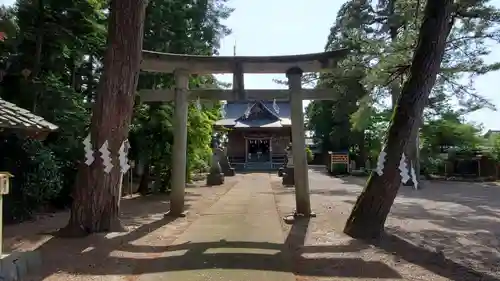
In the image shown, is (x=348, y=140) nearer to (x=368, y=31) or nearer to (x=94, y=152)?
(x=368, y=31)

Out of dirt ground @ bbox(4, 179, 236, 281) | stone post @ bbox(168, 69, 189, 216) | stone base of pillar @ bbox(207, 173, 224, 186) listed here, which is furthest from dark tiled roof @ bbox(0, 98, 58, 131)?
stone base of pillar @ bbox(207, 173, 224, 186)

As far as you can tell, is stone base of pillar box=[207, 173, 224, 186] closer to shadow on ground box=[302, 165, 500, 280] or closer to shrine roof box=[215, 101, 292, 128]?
shadow on ground box=[302, 165, 500, 280]

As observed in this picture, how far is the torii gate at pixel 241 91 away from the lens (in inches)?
391

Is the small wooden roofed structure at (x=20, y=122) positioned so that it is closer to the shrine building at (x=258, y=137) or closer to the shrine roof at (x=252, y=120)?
the shrine roof at (x=252, y=120)

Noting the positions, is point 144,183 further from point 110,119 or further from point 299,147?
point 110,119

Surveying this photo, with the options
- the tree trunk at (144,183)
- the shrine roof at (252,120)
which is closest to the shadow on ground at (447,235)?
the tree trunk at (144,183)

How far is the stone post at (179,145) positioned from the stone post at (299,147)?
8.17ft

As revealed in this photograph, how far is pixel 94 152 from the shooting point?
24.9ft

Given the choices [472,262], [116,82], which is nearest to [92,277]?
[116,82]

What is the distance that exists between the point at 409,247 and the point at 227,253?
9.19 feet

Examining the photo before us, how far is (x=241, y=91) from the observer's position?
10320 millimetres

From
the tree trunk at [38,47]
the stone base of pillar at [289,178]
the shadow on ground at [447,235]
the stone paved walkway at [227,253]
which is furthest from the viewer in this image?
the stone base of pillar at [289,178]

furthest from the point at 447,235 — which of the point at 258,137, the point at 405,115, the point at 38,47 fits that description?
the point at 258,137

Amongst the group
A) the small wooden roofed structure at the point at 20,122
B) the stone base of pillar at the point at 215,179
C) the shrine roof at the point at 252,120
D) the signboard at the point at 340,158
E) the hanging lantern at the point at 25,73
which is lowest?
the stone base of pillar at the point at 215,179
